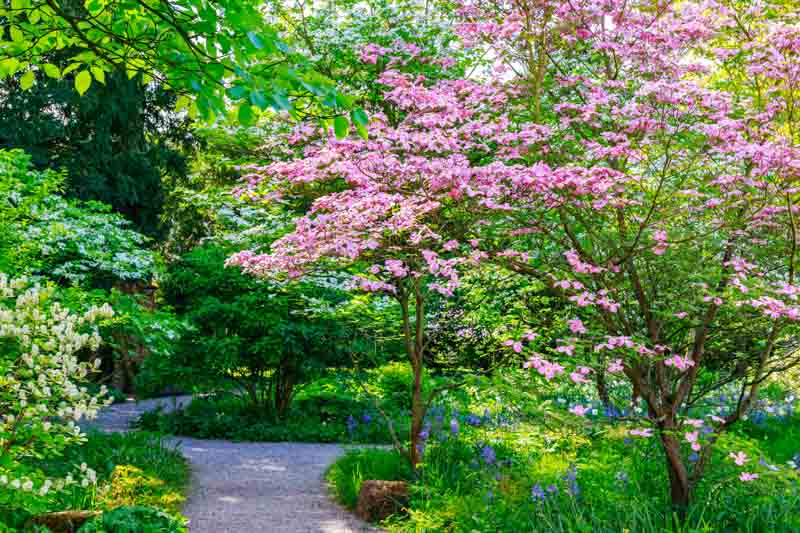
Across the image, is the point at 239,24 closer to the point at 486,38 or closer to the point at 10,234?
the point at 486,38

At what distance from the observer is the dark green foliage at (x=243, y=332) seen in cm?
956

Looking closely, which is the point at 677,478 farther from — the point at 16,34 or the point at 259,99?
the point at 16,34

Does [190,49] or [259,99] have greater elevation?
[190,49]

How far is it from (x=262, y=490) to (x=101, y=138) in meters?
Answer: 9.43

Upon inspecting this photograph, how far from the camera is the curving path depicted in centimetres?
559

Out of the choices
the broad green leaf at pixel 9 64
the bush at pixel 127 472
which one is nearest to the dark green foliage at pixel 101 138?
the bush at pixel 127 472

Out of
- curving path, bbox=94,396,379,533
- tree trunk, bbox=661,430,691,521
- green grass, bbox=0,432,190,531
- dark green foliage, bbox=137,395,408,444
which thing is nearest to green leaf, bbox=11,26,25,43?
green grass, bbox=0,432,190,531

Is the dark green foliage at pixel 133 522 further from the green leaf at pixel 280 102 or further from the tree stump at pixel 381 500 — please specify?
the green leaf at pixel 280 102

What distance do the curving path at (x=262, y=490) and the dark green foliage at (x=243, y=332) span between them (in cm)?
106

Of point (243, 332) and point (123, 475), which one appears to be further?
point (243, 332)

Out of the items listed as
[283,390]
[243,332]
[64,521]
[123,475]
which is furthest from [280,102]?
[283,390]

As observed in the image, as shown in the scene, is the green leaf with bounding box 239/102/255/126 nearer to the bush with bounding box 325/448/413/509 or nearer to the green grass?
the green grass

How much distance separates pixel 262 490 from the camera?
675 cm

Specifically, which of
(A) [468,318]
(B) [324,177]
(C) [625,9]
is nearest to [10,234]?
(B) [324,177]
